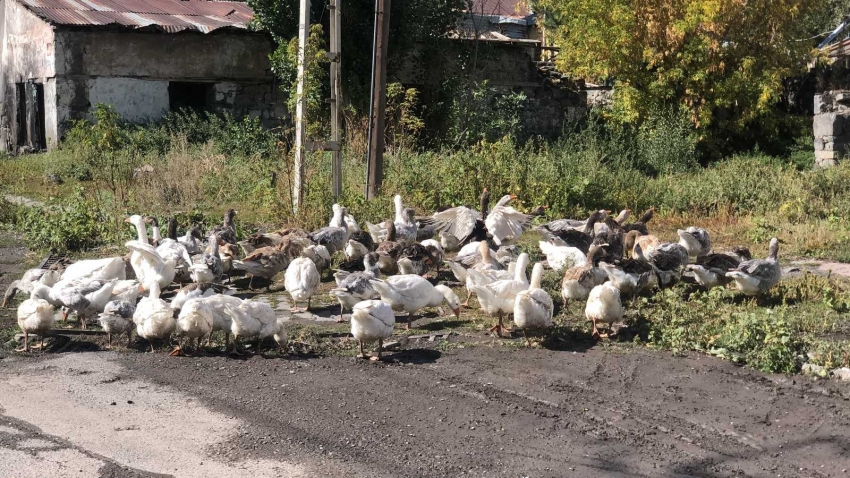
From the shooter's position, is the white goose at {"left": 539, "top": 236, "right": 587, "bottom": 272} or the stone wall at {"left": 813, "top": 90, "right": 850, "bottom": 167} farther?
the stone wall at {"left": 813, "top": 90, "right": 850, "bottom": 167}

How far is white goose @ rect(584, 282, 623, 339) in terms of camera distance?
8742 mm

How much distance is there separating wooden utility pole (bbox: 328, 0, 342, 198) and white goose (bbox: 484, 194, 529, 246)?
2.97 m

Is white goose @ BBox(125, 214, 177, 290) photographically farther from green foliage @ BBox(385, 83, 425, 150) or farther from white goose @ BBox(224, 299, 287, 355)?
green foliage @ BBox(385, 83, 425, 150)

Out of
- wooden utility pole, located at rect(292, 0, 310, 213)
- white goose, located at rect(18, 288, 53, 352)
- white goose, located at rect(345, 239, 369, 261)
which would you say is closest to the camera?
white goose, located at rect(18, 288, 53, 352)

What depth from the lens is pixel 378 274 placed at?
10.3 m

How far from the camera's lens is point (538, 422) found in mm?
6863

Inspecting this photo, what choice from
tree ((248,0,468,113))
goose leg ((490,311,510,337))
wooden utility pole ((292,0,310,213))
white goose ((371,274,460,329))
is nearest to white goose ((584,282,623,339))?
goose leg ((490,311,510,337))

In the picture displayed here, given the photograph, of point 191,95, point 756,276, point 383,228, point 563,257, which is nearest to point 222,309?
point 563,257

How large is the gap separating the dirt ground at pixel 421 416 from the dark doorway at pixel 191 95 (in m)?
17.3

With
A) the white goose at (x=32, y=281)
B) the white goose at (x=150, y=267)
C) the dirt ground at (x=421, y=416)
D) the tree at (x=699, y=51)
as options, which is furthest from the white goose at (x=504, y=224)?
the tree at (x=699, y=51)

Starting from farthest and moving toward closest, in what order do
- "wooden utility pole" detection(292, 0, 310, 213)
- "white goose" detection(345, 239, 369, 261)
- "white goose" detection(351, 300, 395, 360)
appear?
1. "wooden utility pole" detection(292, 0, 310, 213)
2. "white goose" detection(345, 239, 369, 261)
3. "white goose" detection(351, 300, 395, 360)

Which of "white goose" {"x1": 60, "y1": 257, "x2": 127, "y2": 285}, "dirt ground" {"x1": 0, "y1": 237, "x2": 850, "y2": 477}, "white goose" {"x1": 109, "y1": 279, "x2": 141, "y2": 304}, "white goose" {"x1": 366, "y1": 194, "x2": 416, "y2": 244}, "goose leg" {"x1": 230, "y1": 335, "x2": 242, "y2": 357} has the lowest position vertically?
"dirt ground" {"x1": 0, "y1": 237, "x2": 850, "y2": 477}

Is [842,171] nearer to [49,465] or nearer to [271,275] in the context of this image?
[271,275]

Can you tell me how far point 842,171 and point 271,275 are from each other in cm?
1035
